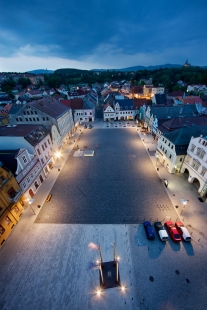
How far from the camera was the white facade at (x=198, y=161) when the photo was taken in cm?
2400

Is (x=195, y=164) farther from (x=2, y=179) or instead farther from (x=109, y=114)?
(x=109, y=114)

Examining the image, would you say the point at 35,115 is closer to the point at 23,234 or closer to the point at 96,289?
the point at 23,234

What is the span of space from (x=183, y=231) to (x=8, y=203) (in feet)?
89.7

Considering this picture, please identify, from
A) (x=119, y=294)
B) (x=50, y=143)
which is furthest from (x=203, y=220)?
(x=50, y=143)

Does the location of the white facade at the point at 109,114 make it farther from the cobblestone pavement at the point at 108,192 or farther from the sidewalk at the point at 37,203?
the sidewalk at the point at 37,203

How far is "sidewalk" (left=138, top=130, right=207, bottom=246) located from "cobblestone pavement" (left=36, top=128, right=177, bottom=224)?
56.6 inches

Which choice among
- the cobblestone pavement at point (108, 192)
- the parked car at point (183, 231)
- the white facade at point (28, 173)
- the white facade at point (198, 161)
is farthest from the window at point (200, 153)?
the white facade at point (28, 173)

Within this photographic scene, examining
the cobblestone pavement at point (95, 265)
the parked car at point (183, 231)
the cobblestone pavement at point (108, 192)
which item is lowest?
the cobblestone pavement at point (95, 265)

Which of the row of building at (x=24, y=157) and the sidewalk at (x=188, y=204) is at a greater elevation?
the row of building at (x=24, y=157)

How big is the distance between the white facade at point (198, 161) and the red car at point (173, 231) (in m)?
10.4

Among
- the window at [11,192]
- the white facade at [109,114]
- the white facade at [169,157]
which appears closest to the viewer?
the window at [11,192]

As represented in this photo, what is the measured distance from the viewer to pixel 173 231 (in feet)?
64.0

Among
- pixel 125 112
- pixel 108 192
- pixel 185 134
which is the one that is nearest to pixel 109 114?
pixel 125 112

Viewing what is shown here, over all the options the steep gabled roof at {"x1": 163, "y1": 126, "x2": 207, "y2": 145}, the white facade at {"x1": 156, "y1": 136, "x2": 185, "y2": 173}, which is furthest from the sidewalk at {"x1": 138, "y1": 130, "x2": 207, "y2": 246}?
the steep gabled roof at {"x1": 163, "y1": 126, "x2": 207, "y2": 145}
